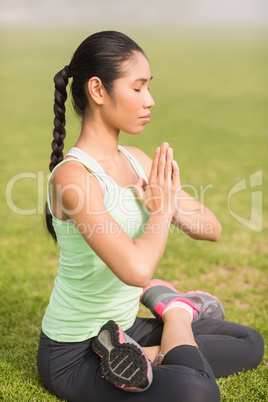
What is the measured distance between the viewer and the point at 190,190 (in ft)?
26.0

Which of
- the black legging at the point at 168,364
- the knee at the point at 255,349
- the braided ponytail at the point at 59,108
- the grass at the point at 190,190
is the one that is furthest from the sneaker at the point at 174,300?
the braided ponytail at the point at 59,108

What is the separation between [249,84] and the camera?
23172 millimetres

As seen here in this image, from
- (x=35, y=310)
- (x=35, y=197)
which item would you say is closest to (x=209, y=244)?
(x=35, y=310)

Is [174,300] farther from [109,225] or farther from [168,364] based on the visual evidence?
[109,225]

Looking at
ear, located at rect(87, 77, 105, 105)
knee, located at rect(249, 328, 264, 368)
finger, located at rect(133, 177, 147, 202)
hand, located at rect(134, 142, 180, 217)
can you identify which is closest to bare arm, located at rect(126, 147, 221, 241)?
finger, located at rect(133, 177, 147, 202)

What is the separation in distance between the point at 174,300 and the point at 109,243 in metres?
0.95

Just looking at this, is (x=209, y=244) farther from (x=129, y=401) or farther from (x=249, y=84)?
(x=249, y=84)

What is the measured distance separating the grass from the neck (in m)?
1.32

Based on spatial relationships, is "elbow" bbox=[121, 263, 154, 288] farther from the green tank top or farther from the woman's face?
the woman's face

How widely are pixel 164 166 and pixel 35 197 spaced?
205 inches

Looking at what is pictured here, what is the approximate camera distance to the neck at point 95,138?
9.03 feet

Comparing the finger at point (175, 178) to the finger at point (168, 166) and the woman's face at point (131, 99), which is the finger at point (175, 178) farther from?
the woman's face at point (131, 99)

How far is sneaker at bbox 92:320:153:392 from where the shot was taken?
240cm

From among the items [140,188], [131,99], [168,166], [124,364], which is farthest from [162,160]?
[124,364]
